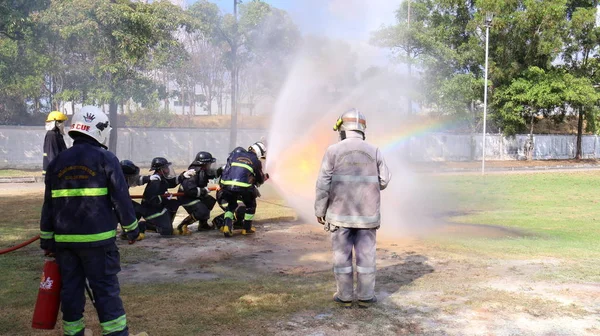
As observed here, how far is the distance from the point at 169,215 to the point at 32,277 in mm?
3434

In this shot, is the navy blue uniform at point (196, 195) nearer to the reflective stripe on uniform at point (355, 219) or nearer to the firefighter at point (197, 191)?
the firefighter at point (197, 191)

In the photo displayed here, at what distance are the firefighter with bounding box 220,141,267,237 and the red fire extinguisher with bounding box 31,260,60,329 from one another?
5.36m

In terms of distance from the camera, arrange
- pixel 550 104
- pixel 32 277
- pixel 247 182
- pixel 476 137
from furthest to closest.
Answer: pixel 476 137
pixel 550 104
pixel 247 182
pixel 32 277

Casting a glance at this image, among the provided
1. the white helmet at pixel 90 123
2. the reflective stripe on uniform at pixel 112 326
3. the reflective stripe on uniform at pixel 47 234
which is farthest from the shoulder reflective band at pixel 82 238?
the white helmet at pixel 90 123

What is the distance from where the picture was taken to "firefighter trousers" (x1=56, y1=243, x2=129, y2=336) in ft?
13.6

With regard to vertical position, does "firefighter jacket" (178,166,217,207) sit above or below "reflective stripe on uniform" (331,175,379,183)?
below

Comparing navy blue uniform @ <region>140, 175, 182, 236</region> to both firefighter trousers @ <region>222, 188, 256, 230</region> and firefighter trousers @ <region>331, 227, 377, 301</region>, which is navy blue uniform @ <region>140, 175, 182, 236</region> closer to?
firefighter trousers @ <region>222, 188, 256, 230</region>

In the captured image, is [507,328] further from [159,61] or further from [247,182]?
[159,61]

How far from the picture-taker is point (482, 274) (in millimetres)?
6895

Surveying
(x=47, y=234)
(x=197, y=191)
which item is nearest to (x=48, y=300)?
(x=47, y=234)

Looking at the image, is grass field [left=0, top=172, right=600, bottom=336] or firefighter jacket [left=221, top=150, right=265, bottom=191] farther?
firefighter jacket [left=221, top=150, right=265, bottom=191]

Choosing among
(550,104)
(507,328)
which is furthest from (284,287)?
(550,104)

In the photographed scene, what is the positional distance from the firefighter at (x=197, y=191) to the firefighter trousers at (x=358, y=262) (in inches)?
190

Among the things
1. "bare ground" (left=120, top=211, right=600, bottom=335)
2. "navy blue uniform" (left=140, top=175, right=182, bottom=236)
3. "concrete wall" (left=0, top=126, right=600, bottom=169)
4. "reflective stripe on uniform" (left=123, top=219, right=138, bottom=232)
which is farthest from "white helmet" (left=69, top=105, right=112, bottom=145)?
"concrete wall" (left=0, top=126, right=600, bottom=169)
